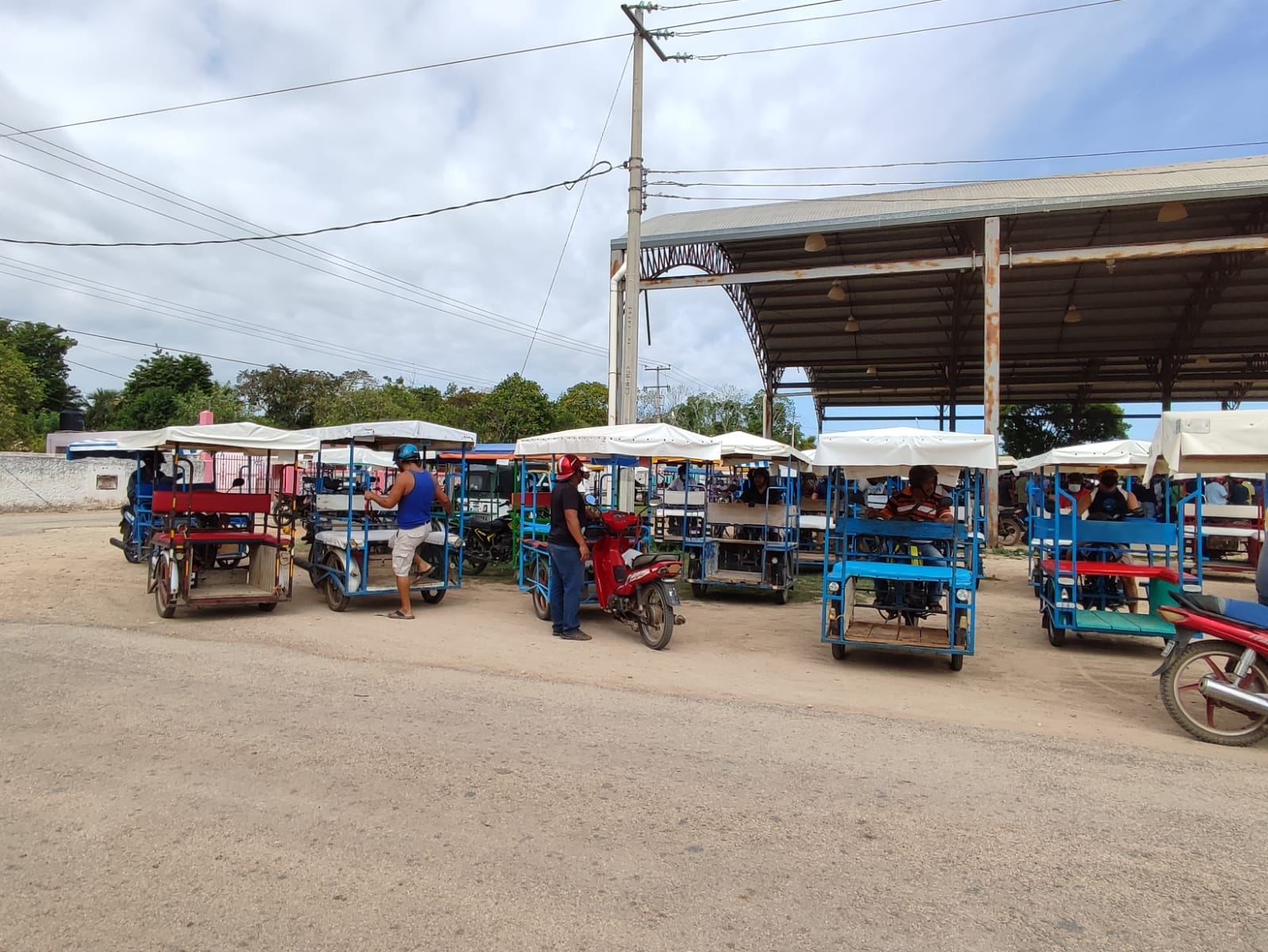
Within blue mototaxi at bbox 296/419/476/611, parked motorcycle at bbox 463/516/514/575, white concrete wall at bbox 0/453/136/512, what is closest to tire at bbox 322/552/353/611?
blue mototaxi at bbox 296/419/476/611

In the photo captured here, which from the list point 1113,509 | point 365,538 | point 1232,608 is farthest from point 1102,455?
point 365,538

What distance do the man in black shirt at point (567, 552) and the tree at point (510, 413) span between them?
23.3m

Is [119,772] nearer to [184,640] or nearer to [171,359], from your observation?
[184,640]

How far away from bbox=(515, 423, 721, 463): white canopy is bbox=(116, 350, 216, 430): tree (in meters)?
43.4

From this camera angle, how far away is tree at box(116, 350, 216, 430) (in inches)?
1861

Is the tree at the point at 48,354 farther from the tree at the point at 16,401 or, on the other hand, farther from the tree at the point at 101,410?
the tree at the point at 16,401

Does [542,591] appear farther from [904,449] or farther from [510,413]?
[510,413]

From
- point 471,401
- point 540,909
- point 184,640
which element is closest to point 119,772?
point 540,909

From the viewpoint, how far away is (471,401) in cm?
5269

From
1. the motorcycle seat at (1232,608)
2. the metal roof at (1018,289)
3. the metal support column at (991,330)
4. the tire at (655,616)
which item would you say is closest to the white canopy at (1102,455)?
the motorcycle seat at (1232,608)

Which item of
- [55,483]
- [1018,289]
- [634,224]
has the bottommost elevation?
[55,483]

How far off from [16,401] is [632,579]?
36.0m

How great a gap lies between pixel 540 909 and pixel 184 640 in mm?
6398

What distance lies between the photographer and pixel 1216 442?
608 centimetres
